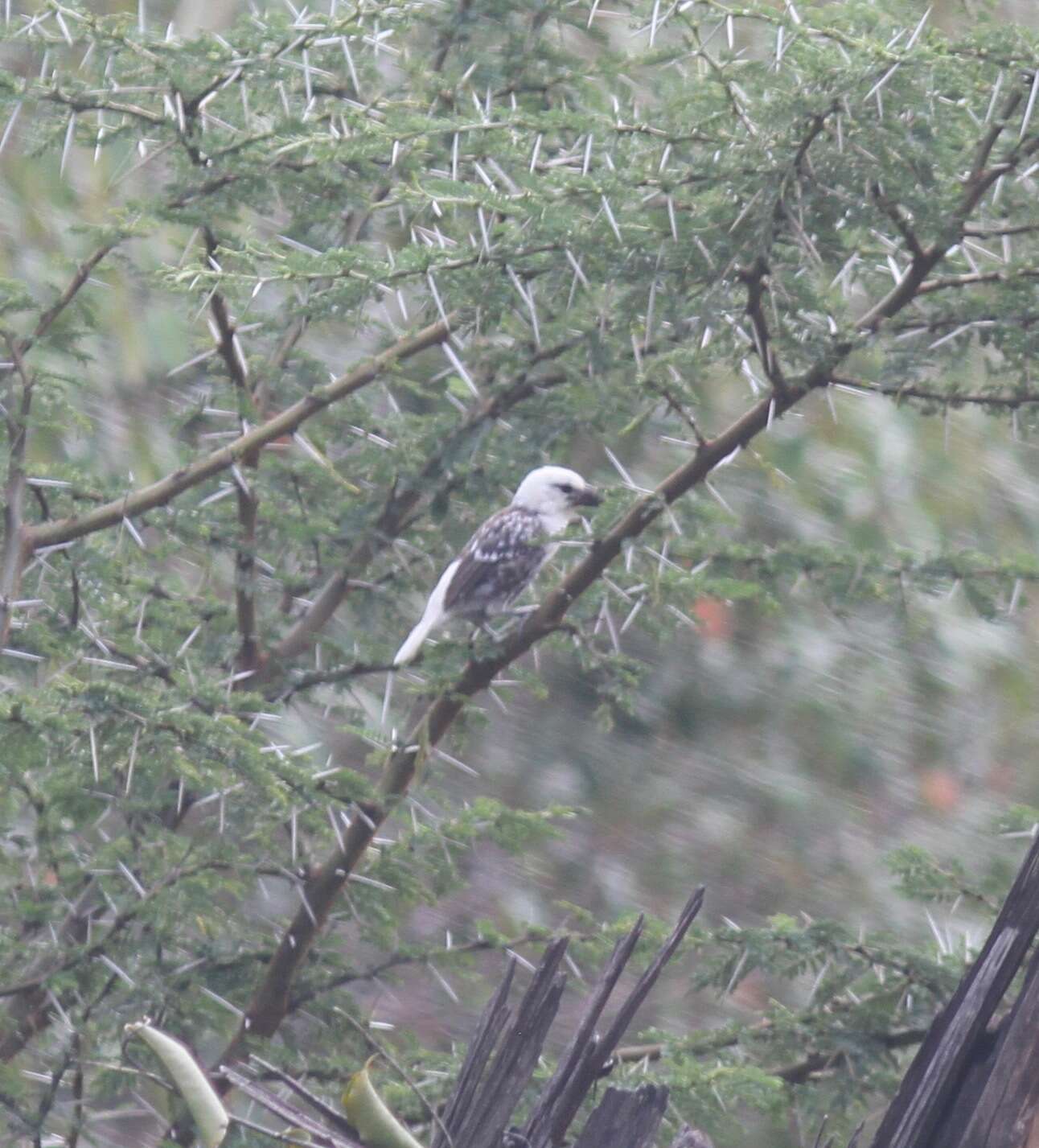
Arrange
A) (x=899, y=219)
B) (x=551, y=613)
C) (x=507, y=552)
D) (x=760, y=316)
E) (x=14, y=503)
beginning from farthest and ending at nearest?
(x=507, y=552) < (x=14, y=503) < (x=551, y=613) < (x=760, y=316) < (x=899, y=219)

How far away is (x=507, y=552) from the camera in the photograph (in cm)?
469

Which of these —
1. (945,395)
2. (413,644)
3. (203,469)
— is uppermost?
(945,395)

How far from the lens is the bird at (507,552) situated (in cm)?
461

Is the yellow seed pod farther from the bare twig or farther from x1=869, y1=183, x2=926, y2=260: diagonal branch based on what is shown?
the bare twig

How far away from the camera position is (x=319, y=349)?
577 cm

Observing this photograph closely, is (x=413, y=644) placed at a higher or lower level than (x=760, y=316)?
lower

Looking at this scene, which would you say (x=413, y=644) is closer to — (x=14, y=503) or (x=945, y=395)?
(x=14, y=503)

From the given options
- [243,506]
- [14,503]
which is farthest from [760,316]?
[14,503]

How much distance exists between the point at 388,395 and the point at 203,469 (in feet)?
2.20

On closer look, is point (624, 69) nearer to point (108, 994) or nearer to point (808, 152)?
point (808, 152)

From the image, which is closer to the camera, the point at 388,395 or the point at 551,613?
the point at 551,613

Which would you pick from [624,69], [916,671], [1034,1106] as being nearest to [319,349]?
[624,69]

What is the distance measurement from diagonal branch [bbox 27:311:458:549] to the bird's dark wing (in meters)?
0.72

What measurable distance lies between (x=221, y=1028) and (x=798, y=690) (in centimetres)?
240
